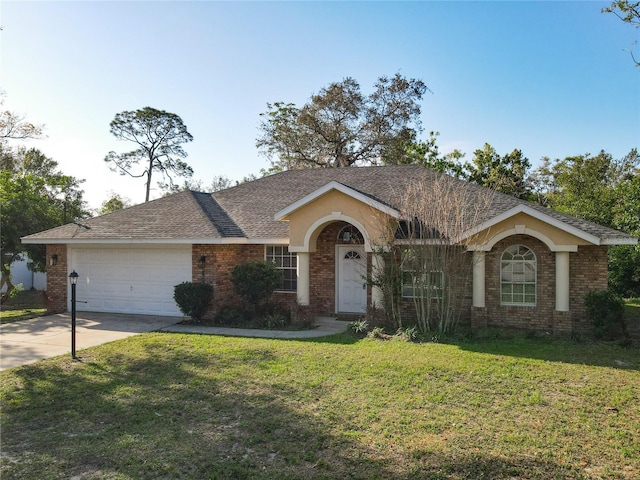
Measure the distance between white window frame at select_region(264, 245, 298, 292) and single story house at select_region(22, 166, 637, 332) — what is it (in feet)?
0.12

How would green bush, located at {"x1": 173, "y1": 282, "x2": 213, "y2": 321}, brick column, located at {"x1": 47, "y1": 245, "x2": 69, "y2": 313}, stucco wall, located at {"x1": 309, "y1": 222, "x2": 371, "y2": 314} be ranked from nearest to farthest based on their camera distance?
1. green bush, located at {"x1": 173, "y1": 282, "x2": 213, "y2": 321}
2. stucco wall, located at {"x1": 309, "y1": 222, "x2": 371, "y2": 314}
3. brick column, located at {"x1": 47, "y1": 245, "x2": 69, "y2": 313}

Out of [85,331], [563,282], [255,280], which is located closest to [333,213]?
[255,280]

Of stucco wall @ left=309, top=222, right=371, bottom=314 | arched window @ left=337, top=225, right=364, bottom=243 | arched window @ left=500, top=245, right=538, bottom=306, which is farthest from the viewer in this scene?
stucco wall @ left=309, top=222, right=371, bottom=314

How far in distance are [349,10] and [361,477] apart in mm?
11607

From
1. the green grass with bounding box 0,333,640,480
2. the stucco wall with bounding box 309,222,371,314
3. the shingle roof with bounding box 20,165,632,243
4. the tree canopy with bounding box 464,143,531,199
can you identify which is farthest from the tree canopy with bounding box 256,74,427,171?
the green grass with bounding box 0,333,640,480

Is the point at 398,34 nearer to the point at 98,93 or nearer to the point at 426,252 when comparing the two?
the point at 426,252

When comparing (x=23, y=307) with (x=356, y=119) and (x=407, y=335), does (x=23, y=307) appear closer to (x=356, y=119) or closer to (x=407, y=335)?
(x=407, y=335)

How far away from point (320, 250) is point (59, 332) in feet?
26.0

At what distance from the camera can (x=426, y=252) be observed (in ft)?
36.5

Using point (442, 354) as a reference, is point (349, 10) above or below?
above

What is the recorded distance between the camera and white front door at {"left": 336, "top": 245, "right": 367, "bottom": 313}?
14.0 meters

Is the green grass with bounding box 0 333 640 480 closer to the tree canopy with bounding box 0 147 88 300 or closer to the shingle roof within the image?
the shingle roof

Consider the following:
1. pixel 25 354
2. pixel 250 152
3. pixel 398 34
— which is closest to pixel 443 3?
pixel 398 34

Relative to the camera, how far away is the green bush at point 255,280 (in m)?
12.8
